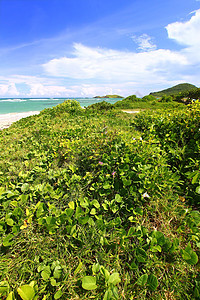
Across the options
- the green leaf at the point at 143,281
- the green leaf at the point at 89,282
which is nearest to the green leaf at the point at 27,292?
the green leaf at the point at 89,282

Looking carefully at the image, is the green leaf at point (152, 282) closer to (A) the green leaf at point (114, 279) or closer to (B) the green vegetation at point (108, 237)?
(B) the green vegetation at point (108, 237)

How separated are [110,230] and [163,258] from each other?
1.72 ft

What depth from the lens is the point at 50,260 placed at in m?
1.23

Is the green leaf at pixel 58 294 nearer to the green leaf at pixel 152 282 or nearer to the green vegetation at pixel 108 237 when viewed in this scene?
the green vegetation at pixel 108 237

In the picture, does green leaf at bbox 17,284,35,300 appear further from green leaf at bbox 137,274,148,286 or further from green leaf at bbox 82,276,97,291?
green leaf at bbox 137,274,148,286

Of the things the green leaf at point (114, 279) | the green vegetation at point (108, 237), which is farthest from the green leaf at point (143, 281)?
the green leaf at point (114, 279)

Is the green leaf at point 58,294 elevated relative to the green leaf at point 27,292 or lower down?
lower down

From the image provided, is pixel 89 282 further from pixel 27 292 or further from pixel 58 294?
pixel 27 292

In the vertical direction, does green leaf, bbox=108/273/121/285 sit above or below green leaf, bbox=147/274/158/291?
above

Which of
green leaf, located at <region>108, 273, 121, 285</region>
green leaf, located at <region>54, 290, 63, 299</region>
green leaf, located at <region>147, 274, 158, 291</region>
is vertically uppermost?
green leaf, located at <region>108, 273, 121, 285</region>

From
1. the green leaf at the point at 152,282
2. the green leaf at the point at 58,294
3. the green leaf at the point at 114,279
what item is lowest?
the green leaf at the point at 58,294

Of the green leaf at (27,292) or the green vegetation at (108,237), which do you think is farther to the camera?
the green vegetation at (108,237)

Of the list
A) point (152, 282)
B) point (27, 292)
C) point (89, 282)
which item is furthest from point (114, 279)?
point (27, 292)

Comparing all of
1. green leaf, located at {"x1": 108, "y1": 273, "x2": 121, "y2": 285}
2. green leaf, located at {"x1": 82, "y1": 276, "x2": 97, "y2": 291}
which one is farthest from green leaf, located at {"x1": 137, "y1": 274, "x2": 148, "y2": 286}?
green leaf, located at {"x1": 82, "y1": 276, "x2": 97, "y2": 291}
